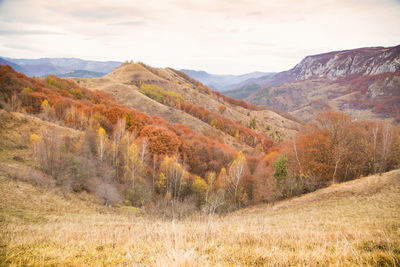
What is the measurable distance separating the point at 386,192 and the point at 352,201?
3.03 m

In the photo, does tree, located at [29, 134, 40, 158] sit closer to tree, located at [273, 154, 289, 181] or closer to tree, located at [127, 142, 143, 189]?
tree, located at [127, 142, 143, 189]

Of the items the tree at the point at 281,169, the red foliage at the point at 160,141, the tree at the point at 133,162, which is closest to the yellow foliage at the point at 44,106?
the red foliage at the point at 160,141

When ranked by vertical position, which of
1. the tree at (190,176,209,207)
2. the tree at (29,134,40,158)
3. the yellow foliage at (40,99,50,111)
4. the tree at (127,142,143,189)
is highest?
the yellow foliage at (40,99,50,111)

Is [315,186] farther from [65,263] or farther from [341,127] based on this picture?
[65,263]

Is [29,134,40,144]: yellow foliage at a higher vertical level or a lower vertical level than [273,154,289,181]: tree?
higher

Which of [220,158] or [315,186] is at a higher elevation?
[315,186]

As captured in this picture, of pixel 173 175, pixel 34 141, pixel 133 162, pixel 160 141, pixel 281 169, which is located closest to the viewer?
pixel 34 141

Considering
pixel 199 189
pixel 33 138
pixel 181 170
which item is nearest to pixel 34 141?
pixel 33 138

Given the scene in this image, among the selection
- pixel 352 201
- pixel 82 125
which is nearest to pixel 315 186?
pixel 352 201

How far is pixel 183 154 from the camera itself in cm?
4912

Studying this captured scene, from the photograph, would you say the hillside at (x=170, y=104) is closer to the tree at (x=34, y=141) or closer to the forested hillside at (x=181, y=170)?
the forested hillside at (x=181, y=170)

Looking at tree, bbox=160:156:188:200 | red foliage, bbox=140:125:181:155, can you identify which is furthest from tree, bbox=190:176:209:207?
red foliage, bbox=140:125:181:155

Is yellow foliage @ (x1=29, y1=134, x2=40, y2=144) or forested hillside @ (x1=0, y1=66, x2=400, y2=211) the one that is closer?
forested hillside @ (x1=0, y1=66, x2=400, y2=211)

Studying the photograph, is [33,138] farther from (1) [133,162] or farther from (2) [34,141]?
(1) [133,162]
